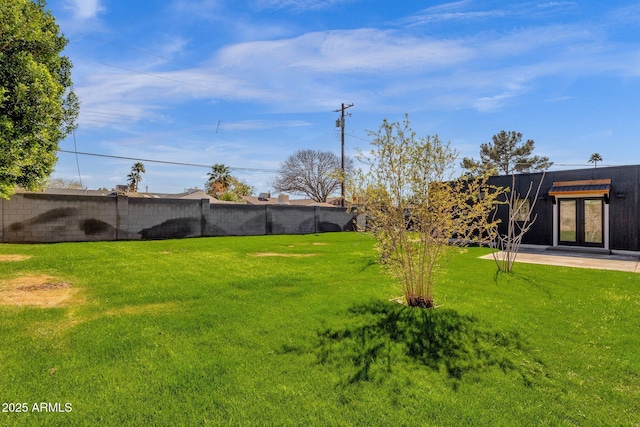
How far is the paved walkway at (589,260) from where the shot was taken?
31.2 feet

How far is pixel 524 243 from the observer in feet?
49.6

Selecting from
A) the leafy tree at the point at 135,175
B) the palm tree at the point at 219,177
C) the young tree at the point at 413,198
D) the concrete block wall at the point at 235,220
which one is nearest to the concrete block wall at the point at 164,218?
the concrete block wall at the point at 235,220

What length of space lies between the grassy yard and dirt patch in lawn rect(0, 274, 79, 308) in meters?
0.05

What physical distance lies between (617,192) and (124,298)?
16409 millimetres

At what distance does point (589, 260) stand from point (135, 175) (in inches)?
1775

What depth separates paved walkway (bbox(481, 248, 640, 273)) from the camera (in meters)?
9.51

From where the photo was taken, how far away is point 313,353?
3.60 meters

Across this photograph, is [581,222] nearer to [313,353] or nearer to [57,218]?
[313,353]

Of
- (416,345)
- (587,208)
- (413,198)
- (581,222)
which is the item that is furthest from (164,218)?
(587,208)

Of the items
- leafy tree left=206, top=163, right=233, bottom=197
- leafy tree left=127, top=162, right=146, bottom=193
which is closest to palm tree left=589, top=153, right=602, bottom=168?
leafy tree left=206, top=163, right=233, bottom=197

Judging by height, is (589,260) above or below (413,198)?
below

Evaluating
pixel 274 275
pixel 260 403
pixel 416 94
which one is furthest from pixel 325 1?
pixel 260 403

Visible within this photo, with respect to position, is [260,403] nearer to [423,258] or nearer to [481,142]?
[423,258]

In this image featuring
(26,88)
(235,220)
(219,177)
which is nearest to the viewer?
(26,88)
